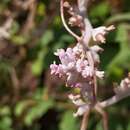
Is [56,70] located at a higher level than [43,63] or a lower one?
higher

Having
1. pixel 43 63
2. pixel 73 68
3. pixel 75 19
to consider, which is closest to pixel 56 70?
pixel 73 68

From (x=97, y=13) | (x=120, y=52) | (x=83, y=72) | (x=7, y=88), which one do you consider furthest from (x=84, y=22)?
(x=7, y=88)

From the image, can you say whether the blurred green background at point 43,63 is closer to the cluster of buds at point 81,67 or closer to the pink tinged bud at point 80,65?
the cluster of buds at point 81,67

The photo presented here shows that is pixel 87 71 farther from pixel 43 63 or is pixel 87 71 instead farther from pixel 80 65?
pixel 43 63

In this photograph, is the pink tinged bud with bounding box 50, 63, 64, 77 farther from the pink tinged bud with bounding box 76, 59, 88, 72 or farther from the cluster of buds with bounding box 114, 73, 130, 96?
the cluster of buds with bounding box 114, 73, 130, 96

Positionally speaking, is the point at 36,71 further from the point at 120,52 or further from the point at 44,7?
the point at 120,52

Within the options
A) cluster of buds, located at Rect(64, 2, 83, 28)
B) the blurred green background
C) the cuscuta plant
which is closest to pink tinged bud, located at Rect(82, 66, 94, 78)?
Result: the cuscuta plant
